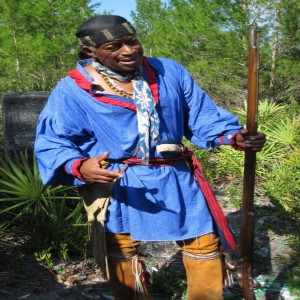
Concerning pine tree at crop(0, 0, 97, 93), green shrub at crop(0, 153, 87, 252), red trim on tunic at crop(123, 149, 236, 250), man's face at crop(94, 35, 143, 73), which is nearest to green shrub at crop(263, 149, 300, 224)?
green shrub at crop(0, 153, 87, 252)

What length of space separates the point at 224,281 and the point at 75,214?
188cm

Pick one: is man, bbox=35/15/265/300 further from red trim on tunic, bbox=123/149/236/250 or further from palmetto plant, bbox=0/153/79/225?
palmetto plant, bbox=0/153/79/225

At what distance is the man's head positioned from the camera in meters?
2.14

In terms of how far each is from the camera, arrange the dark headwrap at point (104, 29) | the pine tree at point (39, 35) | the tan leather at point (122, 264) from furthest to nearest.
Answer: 1. the pine tree at point (39, 35)
2. the tan leather at point (122, 264)
3. the dark headwrap at point (104, 29)

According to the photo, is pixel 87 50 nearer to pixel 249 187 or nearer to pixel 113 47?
pixel 113 47

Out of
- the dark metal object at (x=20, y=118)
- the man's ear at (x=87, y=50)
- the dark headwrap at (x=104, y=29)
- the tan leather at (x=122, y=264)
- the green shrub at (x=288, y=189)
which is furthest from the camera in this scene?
the dark metal object at (x=20, y=118)

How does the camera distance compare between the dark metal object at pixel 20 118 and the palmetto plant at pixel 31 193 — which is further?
the dark metal object at pixel 20 118

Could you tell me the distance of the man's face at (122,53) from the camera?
214 centimetres

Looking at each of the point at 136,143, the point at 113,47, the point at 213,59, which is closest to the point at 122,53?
the point at 113,47

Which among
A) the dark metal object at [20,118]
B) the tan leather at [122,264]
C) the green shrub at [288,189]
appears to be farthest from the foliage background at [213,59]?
the tan leather at [122,264]

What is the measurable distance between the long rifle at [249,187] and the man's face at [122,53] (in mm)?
566

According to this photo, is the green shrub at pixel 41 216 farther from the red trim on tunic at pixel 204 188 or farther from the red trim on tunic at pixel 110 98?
the red trim on tunic at pixel 110 98

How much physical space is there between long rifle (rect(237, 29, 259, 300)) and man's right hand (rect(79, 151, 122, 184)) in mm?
495

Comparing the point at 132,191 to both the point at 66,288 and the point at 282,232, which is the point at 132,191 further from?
the point at 282,232
